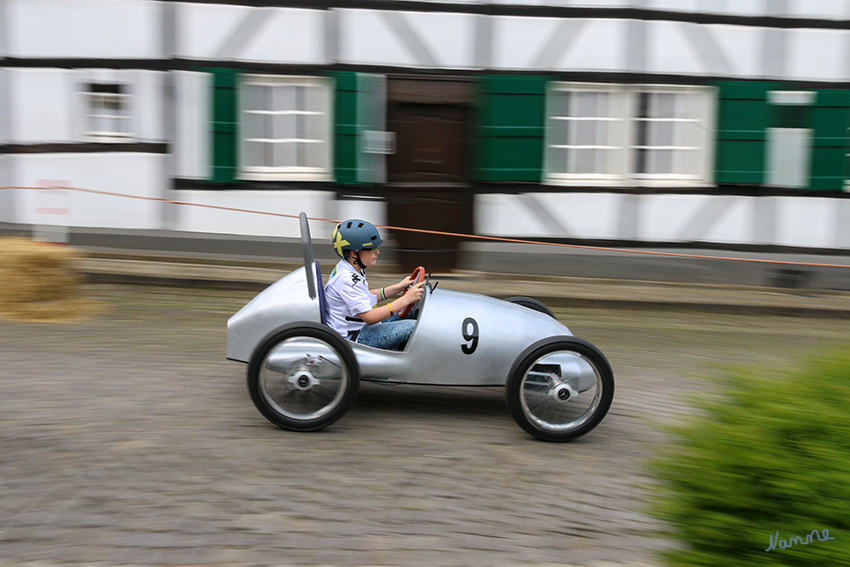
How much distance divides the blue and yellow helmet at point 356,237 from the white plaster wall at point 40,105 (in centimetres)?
669

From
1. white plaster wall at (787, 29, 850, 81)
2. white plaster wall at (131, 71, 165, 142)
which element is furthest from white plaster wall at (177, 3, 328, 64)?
white plaster wall at (787, 29, 850, 81)

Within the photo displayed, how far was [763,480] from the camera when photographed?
197 centimetres

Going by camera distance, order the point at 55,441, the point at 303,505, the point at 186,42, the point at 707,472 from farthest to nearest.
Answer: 1. the point at 186,42
2. the point at 55,441
3. the point at 303,505
4. the point at 707,472

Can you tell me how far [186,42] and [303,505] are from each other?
772 cm

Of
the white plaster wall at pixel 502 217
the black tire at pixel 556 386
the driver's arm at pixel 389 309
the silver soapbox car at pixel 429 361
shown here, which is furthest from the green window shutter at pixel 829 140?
the driver's arm at pixel 389 309

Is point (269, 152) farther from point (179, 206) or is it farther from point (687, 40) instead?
point (687, 40)

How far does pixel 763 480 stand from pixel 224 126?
8.74m

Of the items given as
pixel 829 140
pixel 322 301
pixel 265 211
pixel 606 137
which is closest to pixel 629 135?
pixel 606 137

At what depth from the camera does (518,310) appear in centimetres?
474

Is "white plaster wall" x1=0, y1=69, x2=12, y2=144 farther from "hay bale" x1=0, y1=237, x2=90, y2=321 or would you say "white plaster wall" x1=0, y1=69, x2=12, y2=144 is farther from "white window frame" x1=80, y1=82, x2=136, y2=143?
"hay bale" x1=0, y1=237, x2=90, y2=321

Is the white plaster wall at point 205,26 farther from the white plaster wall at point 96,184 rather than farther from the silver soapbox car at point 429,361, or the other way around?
the silver soapbox car at point 429,361

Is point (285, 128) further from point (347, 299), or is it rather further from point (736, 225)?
point (736, 225)

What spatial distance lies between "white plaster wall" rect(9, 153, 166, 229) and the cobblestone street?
156 inches

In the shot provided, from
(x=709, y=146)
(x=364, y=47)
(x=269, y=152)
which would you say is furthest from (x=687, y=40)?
(x=269, y=152)
